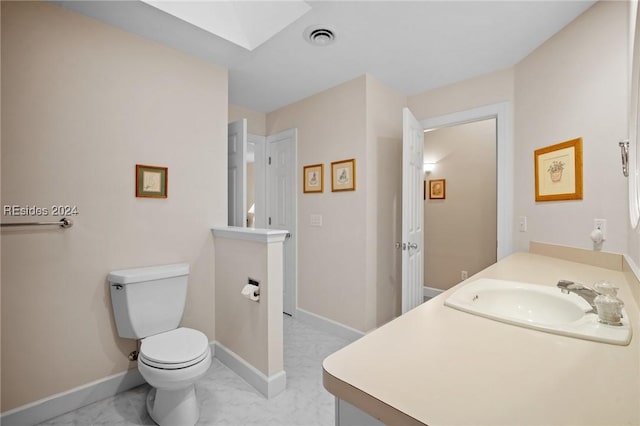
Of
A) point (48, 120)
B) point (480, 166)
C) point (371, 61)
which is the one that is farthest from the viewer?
point (480, 166)

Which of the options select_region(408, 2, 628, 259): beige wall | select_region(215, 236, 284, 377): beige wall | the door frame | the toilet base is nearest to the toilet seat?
the toilet base

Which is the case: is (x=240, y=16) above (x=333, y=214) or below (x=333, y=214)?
above

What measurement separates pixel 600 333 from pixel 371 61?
2.23 metres

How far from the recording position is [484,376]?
53cm

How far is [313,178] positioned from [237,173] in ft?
2.64

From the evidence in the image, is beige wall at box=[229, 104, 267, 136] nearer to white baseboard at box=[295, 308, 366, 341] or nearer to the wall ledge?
the wall ledge

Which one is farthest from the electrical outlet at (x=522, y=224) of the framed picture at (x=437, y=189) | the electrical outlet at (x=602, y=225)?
the framed picture at (x=437, y=189)

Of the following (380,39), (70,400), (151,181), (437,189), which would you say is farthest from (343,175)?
(70,400)

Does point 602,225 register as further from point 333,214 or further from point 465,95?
point 333,214

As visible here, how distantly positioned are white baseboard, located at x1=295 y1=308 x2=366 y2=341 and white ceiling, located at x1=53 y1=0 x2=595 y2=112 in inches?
91.1

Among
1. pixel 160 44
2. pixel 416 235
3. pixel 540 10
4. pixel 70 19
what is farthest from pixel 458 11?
pixel 70 19

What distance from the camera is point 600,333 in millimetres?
688

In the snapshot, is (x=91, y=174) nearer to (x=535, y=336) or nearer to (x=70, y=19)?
(x=70, y=19)

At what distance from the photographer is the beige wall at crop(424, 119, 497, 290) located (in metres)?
3.40
